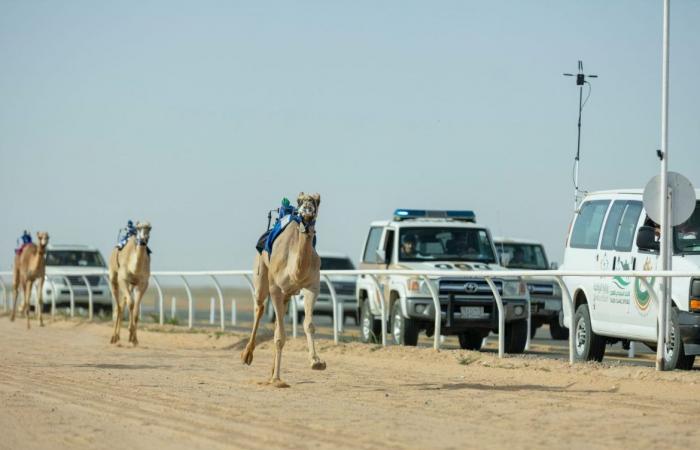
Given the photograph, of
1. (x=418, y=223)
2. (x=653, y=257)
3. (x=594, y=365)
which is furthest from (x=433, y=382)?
(x=418, y=223)

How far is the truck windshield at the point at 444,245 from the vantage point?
23.6 meters

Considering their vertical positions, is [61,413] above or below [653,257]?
below

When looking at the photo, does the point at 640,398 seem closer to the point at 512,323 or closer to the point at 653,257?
the point at 653,257

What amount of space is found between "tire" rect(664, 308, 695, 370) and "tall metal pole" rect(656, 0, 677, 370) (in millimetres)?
173

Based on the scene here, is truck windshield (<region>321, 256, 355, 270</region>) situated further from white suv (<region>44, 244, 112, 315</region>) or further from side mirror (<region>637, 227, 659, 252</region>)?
side mirror (<region>637, 227, 659, 252</region>)

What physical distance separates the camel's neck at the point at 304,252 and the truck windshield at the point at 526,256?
53.0ft

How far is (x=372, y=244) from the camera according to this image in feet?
83.3

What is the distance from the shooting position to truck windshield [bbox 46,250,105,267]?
4031cm

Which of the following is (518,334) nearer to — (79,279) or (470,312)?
→ (470,312)

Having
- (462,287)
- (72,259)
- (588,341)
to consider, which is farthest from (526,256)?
(72,259)

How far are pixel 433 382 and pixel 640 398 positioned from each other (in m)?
2.97

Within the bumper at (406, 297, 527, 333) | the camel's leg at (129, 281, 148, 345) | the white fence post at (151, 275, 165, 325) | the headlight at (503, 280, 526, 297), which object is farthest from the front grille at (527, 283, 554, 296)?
the camel's leg at (129, 281, 148, 345)

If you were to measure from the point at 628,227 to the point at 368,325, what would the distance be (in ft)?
23.3

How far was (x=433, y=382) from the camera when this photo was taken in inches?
639
